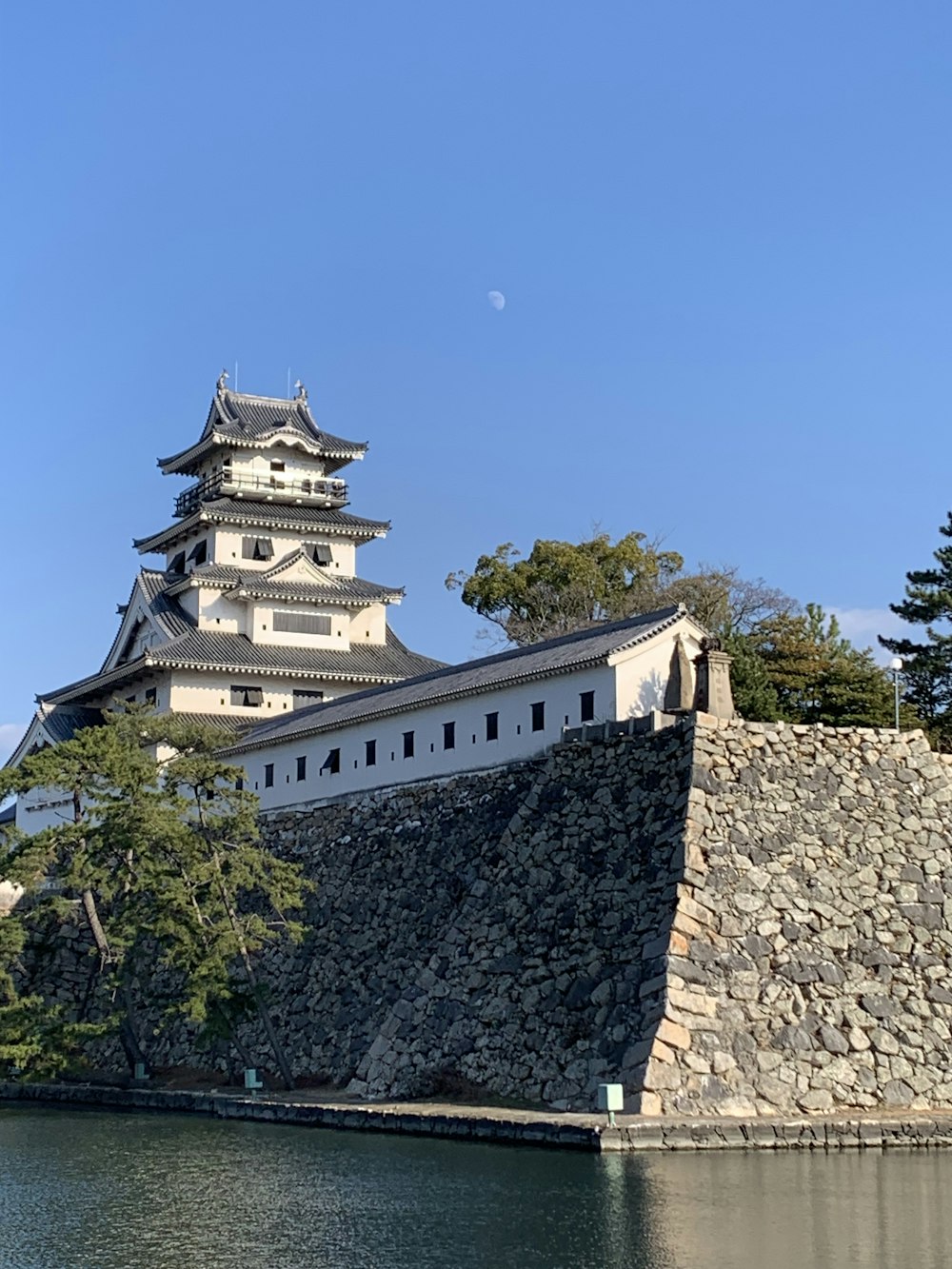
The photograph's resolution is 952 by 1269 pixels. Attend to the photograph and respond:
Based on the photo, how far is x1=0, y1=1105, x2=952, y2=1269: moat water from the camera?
16.3 metres

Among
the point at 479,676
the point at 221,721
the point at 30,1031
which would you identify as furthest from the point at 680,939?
the point at 221,721

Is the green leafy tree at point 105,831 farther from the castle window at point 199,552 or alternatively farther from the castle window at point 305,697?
the castle window at point 199,552

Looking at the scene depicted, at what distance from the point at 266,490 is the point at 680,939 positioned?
26.5 metres

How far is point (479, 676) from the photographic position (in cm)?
3181

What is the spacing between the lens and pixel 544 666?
29484 mm

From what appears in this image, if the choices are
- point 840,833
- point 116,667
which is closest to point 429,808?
point 840,833

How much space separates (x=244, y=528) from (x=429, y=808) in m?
17.3

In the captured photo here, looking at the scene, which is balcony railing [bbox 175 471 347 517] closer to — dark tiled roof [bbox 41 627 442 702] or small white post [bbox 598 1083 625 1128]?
dark tiled roof [bbox 41 627 442 702]

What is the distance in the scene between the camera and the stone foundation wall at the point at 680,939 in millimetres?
23594

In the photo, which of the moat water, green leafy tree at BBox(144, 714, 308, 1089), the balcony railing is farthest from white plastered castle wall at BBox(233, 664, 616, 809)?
the balcony railing

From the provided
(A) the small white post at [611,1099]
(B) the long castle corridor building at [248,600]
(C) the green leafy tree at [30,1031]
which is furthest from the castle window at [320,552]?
(A) the small white post at [611,1099]

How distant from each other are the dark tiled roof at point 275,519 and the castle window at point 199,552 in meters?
0.45

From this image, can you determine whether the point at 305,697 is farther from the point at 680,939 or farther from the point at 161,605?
the point at 680,939

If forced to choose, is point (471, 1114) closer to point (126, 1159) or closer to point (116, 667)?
point (126, 1159)
